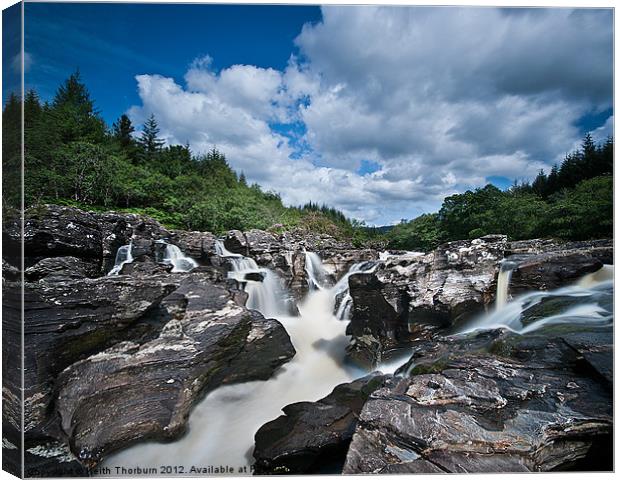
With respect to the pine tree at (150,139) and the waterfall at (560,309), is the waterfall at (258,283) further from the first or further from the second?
the waterfall at (560,309)

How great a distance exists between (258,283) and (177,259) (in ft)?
4.41

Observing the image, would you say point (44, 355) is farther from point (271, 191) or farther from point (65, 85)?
point (271, 191)

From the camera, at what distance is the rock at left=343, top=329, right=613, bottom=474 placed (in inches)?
78.1

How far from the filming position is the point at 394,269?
4.13 meters

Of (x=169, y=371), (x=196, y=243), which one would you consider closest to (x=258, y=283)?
(x=196, y=243)

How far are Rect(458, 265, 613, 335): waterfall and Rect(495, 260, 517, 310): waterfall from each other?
0.06 metres

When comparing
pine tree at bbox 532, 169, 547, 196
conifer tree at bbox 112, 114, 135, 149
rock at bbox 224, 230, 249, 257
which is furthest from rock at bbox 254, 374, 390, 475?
conifer tree at bbox 112, 114, 135, 149

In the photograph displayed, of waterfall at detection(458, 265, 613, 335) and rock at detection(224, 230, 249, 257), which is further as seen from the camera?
rock at detection(224, 230, 249, 257)

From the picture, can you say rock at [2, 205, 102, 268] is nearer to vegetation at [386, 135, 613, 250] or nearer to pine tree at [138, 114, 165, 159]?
pine tree at [138, 114, 165, 159]

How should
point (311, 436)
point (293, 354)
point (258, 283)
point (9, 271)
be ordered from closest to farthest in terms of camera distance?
point (9, 271), point (311, 436), point (293, 354), point (258, 283)

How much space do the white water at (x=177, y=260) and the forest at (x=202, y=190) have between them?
0.50 m

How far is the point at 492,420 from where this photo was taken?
2.10m

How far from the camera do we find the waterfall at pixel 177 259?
4.41 metres

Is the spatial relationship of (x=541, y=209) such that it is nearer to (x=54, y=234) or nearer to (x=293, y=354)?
(x=293, y=354)
